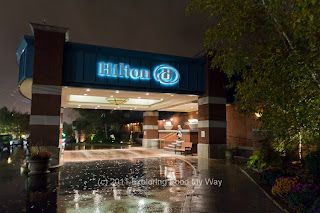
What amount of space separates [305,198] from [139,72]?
51.3 feet

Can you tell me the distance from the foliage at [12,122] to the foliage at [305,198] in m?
62.8

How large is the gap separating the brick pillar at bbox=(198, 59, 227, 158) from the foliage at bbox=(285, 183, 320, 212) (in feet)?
46.6

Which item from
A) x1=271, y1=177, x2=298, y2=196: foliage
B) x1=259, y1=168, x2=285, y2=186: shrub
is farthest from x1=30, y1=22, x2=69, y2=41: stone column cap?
x1=271, y1=177, x2=298, y2=196: foliage

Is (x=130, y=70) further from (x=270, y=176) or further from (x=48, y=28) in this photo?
(x=270, y=176)

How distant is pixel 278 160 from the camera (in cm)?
1152

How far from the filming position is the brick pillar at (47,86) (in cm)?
1659

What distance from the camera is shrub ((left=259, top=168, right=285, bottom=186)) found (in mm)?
10184

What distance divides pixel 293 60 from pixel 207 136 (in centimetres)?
1599

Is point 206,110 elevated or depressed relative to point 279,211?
A: elevated

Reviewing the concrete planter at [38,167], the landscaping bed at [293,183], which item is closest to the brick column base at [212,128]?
the landscaping bed at [293,183]

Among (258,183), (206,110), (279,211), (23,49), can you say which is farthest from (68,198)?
(206,110)

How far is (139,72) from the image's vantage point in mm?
20250

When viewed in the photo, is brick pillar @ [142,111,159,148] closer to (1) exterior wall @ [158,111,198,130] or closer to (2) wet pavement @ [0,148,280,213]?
(1) exterior wall @ [158,111,198,130]

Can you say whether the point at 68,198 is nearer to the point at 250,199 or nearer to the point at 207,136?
the point at 250,199
